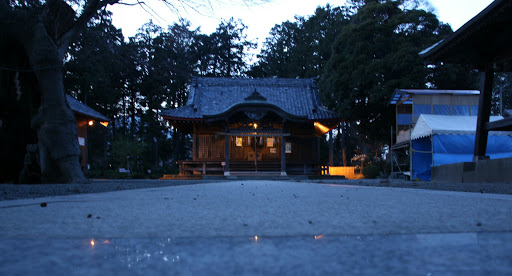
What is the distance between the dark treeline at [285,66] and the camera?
1031cm

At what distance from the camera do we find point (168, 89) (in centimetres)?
3256

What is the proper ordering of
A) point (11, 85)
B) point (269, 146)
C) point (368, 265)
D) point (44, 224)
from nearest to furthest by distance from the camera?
point (368, 265) → point (44, 224) → point (11, 85) → point (269, 146)

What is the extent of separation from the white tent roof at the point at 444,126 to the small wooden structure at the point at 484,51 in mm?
4283

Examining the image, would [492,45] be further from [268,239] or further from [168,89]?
[168,89]

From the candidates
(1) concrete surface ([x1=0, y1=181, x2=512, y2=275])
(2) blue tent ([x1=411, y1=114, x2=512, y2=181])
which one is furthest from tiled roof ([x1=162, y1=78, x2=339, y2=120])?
(1) concrete surface ([x1=0, y1=181, x2=512, y2=275])

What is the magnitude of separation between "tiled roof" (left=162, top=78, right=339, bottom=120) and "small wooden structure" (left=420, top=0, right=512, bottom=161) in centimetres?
1008

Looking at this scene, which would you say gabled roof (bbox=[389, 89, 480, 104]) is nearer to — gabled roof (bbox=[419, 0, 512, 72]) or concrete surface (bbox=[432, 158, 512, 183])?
gabled roof (bbox=[419, 0, 512, 72])

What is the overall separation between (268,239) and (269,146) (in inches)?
792

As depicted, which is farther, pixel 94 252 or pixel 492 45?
pixel 492 45

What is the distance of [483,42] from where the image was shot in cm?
812

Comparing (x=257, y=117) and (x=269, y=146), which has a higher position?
(x=257, y=117)

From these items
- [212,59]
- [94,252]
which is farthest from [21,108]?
[212,59]

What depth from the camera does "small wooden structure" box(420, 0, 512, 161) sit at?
7.30 meters

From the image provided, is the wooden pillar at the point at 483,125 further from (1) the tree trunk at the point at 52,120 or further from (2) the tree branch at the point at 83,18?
(1) the tree trunk at the point at 52,120
